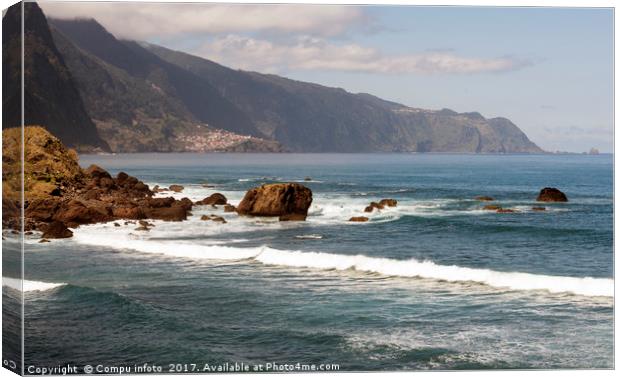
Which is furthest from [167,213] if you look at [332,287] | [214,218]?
[332,287]

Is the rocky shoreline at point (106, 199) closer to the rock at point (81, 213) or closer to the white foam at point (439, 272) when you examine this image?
the rock at point (81, 213)

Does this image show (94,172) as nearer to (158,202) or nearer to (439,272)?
(158,202)

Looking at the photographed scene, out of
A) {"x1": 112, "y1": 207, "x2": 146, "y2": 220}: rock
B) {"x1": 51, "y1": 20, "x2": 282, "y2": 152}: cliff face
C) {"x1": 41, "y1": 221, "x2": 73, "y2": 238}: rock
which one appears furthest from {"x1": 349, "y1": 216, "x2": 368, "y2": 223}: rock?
{"x1": 41, "y1": 221, "x2": 73, "y2": 238}: rock

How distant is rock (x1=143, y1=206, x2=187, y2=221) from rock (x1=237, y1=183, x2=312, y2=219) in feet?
9.42

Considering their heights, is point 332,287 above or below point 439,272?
below

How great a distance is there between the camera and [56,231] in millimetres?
21094

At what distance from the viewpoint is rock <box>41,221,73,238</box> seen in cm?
2048

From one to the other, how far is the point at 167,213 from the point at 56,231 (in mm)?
6301

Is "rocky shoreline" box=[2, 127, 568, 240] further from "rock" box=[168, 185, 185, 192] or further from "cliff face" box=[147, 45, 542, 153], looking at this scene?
"cliff face" box=[147, 45, 542, 153]

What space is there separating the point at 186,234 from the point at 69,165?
7.54 metres

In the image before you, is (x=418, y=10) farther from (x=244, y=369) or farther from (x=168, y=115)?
(x=168, y=115)

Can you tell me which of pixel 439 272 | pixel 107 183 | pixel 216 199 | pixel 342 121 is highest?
pixel 342 121

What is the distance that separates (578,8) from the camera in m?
13.9

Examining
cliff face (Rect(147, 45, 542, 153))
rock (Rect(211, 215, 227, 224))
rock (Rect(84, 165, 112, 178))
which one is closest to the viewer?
cliff face (Rect(147, 45, 542, 153))
